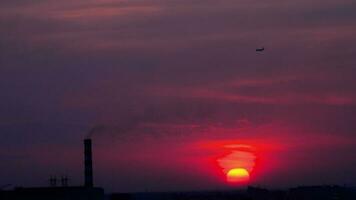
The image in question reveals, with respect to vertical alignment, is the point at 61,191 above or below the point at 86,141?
below

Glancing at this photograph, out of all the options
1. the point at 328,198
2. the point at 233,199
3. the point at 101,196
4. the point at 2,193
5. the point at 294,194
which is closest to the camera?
the point at 2,193

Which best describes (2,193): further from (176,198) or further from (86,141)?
(176,198)

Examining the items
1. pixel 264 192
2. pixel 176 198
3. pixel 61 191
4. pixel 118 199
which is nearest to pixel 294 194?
pixel 264 192

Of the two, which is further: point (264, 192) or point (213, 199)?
point (264, 192)

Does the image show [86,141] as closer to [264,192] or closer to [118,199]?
[118,199]

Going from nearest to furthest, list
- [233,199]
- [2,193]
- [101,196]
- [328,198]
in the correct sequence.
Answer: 1. [2,193]
2. [101,196]
3. [233,199]
4. [328,198]

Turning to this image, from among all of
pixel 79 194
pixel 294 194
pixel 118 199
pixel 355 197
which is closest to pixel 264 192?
pixel 294 194
